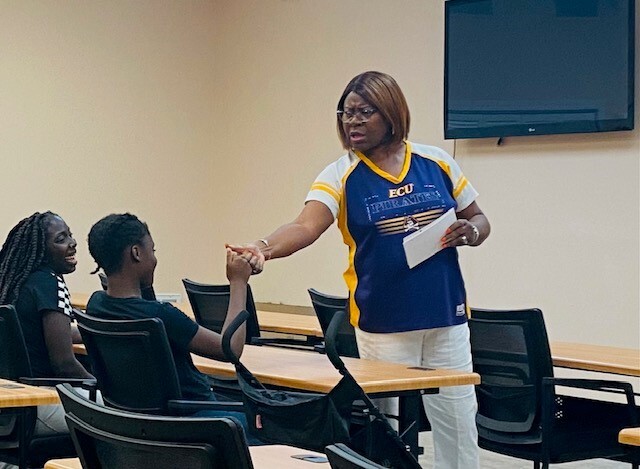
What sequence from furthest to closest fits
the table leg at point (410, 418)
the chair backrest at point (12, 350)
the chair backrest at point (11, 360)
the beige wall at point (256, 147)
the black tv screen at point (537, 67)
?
the beige wall at point (256, 147)
the black tv screen at point (537, 67)
the chair backrest at point (12, 350)
the chair backrest at point (11, 360)
the table leg at point (410, 418)

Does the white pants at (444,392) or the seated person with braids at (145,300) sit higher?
the seated person with braids at (145,300)

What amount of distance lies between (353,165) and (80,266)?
5.54 meters

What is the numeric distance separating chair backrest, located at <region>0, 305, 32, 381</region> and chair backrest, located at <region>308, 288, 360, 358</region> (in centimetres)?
117

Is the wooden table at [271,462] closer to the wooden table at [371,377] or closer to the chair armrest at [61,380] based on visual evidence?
the wooden table at [371,377]

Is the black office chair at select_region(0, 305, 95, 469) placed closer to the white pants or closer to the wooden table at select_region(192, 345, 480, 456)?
the wooden table at select_region(192, 345, 480, 456)

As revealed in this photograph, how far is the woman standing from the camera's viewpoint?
3.32 m

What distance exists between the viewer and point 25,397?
292 centimetres

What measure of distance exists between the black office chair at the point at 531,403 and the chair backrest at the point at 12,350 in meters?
1.60

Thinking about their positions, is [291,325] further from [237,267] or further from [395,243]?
[237,267]

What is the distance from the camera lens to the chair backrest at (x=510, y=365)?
3.96m

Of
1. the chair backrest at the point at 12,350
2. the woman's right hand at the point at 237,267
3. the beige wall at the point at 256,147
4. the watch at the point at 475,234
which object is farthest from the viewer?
the beige wall at the point at 256,147

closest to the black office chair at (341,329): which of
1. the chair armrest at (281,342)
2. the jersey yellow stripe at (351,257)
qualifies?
the chair armrest at (281,342)

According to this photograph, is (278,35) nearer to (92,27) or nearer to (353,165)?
(92,27)

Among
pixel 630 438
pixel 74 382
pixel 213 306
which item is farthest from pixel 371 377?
pixel 213 306
